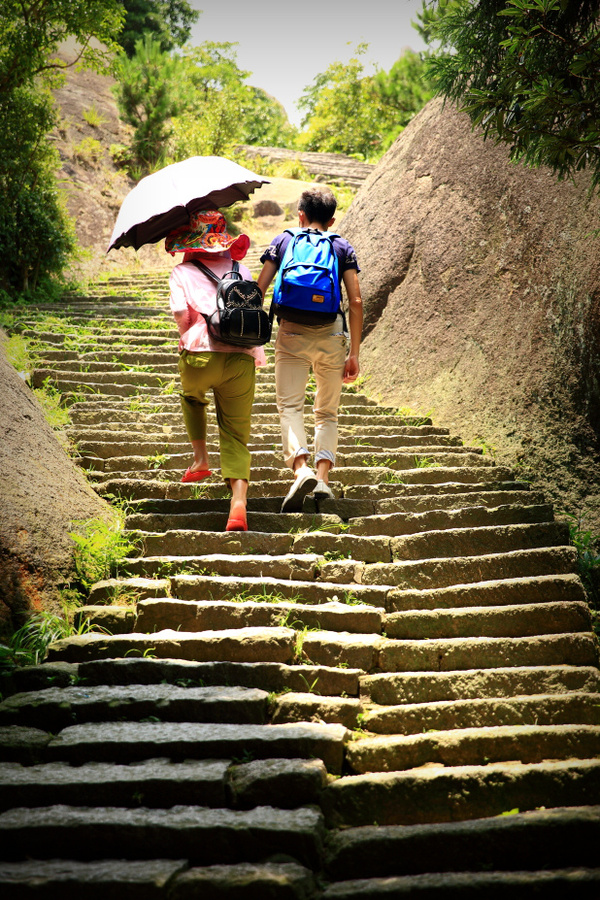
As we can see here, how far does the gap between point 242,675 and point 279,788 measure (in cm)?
73

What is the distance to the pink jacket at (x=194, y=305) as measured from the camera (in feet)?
14.6

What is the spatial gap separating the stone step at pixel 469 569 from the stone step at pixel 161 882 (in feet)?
6.18

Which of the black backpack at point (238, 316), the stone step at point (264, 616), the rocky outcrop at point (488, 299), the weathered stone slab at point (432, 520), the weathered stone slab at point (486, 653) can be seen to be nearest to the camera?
the weathered stone slab at point (486, 653)

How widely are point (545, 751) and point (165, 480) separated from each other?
11.2ft

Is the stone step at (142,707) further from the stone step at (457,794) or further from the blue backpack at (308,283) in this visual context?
the blue backpack at (308,283)

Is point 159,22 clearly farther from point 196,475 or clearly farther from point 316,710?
point 316,710

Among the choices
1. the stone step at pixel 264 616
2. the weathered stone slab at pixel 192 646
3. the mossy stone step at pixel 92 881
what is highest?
the stone step at pixel 264 616

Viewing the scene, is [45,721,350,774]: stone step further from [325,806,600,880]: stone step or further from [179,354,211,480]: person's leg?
[179,354,211,480]: person's leg

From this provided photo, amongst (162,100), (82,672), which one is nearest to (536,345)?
(82,672)

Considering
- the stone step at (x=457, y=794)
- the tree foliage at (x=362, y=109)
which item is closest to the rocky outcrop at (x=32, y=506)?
the stone step at (x=457, y=794)

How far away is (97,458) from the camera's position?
225 inches

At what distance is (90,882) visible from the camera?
222 centimetres

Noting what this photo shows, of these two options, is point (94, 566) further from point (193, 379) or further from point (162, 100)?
point (162, 100)

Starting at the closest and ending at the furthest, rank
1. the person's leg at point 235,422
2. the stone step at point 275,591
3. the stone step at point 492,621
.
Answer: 1. the stone step at point 492,621
2. the stone step at point 275,591
3. the person's leg at point 235,422
